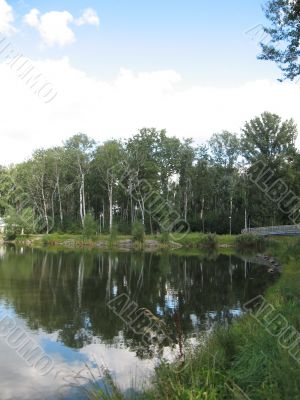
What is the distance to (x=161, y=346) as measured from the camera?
13055 mm

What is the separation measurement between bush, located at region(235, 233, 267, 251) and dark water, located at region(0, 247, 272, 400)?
2279 centimetres

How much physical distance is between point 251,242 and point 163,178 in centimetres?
2695

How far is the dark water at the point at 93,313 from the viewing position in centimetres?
1108

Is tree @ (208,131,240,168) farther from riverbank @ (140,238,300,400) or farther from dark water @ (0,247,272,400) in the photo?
riverbank @ (140,238,300,400)

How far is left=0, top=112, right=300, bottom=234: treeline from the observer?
72.2 meters

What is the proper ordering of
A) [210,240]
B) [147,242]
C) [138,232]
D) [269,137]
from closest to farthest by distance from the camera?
[138,232] → [210,240] → [147,242] → [269,137]

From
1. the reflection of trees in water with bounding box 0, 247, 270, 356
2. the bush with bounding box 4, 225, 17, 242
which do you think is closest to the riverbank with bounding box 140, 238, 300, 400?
the reflection of trees in water with bounding box 0, 247, 270, 356

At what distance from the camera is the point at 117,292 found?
24.0 meters

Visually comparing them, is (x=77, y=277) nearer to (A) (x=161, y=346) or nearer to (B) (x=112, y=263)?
(B) (x=112, y=263)

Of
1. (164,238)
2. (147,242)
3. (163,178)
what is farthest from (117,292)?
(163,178)

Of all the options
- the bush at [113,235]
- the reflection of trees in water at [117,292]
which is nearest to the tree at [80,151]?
the bush at [113,235]

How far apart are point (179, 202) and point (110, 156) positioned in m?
14.7

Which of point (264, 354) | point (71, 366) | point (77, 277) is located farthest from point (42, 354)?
point (77, 277)

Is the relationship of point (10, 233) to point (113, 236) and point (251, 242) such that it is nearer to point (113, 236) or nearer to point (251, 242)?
point (113, 236)
